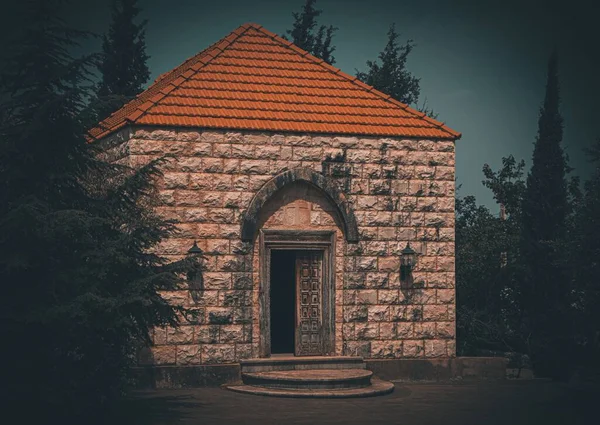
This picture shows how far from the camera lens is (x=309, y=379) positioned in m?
14.6

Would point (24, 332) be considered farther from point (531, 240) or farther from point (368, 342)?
point (531, 240)

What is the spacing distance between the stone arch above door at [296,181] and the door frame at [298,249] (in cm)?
34

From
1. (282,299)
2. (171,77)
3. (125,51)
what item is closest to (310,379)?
(282,299)

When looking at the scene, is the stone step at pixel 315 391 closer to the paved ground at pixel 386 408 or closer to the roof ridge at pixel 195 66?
the paved ground at pixel 386 408

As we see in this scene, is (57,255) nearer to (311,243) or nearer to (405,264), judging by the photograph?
(311,243)

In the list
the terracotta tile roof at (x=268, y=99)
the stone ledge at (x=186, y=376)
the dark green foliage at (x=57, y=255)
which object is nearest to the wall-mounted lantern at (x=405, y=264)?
the terracotta tile roof at (x=268, y=99)

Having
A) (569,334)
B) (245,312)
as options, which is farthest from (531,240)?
(245,312)

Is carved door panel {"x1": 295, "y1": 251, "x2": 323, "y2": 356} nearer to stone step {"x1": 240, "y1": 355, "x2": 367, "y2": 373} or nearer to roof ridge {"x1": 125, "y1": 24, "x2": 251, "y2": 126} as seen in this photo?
stone step {"x1": 240, "y1": 355, "x2": 367, "y2": 373}

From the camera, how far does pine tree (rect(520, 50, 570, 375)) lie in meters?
18.1

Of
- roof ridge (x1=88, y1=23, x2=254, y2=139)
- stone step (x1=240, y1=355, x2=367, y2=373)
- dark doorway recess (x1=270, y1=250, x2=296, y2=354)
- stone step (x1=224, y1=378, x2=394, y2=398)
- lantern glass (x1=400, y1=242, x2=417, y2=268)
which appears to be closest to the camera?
stone step (x1=224, y1=378, x2=394, y2=398)

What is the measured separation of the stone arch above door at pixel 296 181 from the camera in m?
15.8

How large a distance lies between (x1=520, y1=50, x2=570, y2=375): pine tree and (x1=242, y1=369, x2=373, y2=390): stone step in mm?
4584

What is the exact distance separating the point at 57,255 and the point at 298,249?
6343 millimetres

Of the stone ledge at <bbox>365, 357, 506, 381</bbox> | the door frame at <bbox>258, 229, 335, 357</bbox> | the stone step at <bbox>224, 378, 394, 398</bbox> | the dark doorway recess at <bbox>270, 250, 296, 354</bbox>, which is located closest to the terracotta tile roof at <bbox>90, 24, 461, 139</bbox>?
the door frame at <bbox>258, 229, 335, 357</bbox>
